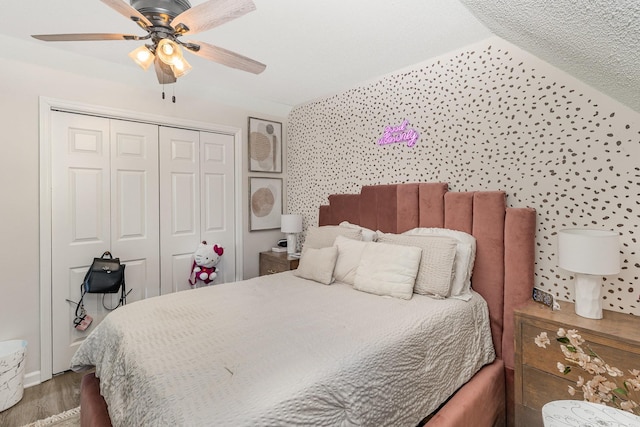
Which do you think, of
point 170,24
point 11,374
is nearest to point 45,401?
point 11,374

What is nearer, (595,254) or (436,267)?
(595,254)

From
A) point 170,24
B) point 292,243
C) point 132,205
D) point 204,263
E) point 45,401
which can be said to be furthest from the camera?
point 292,243

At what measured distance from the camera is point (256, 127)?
3697 millimetres

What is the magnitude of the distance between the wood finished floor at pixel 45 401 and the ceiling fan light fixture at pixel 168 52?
7.86ft

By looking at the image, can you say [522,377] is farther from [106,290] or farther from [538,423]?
[106,290]

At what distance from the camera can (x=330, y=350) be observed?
1318 millimetres

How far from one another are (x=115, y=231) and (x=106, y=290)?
55 centimetres

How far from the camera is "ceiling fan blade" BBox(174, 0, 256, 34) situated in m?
1.36

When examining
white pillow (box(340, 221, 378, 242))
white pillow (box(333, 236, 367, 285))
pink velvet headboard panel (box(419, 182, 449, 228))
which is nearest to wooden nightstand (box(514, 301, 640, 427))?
pink velvet headboard panel (box(419, 182, 449, 228))

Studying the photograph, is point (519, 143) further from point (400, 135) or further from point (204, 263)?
point (204, 263)

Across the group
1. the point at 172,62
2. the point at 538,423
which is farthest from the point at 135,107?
the point at 538,423

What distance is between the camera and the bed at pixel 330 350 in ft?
3.53

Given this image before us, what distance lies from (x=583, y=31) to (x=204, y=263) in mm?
3129

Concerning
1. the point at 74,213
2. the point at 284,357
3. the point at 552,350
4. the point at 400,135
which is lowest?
the point at 552,350
